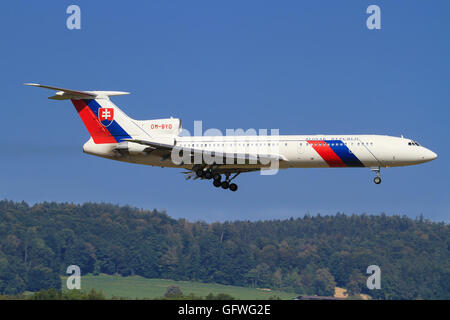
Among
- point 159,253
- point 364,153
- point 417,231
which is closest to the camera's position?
point 364,153

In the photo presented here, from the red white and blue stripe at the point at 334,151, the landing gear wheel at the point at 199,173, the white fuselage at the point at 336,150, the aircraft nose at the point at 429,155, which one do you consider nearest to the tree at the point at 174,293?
the landing gear wheel at the point at 199,173

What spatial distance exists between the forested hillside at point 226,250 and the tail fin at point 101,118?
54486 mm

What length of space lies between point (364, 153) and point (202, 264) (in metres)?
68.2

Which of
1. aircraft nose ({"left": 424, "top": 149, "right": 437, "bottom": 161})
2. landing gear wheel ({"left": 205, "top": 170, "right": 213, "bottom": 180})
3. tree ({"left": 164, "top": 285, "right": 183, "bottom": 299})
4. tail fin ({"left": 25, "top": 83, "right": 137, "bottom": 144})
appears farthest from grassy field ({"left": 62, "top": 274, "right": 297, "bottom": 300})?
aircraft nose ({"left": 424, "top": 149, "right": 437, "bottom": 161})

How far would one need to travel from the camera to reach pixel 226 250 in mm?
129500

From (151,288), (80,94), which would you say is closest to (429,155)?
(80,94)

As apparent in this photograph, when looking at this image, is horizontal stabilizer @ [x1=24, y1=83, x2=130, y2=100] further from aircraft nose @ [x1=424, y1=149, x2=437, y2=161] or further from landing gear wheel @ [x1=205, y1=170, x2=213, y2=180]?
aircraft nose @ [x1=424, y1=149, x2=437, y2=161]

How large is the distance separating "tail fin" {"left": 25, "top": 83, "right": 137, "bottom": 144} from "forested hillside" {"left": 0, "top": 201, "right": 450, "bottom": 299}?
54.5 m

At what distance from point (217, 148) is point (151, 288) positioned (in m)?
55.6

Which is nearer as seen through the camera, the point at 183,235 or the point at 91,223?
the point at 183,235

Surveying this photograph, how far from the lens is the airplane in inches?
2122
